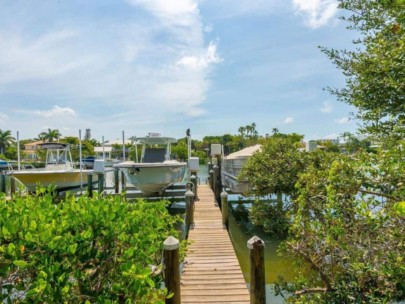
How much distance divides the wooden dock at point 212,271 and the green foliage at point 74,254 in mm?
2608

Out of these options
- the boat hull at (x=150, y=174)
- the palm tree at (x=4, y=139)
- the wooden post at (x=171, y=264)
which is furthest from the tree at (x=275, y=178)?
the palm tree at (x=4, y=139)

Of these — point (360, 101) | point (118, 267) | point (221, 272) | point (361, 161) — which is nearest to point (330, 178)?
point (361, 161)

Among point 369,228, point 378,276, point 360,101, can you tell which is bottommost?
point 378,276

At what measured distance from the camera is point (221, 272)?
5.30 meters

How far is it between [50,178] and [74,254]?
16790mm

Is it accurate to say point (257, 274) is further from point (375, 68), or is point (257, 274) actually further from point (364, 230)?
point (375, 68)

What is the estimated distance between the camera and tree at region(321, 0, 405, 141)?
2.75 meters

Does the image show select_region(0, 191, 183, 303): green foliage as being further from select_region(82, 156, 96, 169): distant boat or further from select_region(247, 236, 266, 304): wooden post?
select_region(82, 156, 96, 169): distant boat

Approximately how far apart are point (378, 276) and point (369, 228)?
1.21 feet

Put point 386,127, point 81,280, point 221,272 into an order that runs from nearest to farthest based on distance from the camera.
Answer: point 81,280, point 386,127, point 221,272

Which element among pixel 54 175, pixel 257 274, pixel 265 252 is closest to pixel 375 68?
pixel 257 274

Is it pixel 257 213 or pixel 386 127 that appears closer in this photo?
pixel 386 127

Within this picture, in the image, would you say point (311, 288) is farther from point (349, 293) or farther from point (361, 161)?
point (361, 161)

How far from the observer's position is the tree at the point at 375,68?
2748mm
